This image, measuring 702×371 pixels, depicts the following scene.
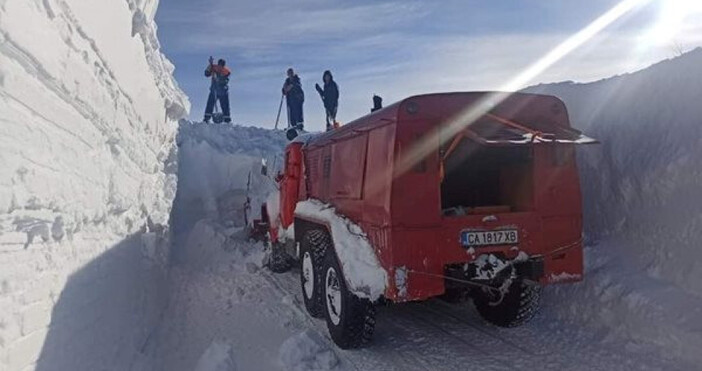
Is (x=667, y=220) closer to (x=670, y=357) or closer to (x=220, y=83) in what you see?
(x=670, y=357)

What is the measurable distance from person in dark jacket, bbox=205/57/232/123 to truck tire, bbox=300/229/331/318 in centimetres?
1247

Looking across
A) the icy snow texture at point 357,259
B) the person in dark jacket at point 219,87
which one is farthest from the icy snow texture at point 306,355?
the person in dark jacket at point 219,87

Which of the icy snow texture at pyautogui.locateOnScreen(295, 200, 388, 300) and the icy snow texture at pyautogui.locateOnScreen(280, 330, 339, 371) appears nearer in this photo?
the icy snow texture at pyautogui.locateOnScreen(295, 200, 388, 300)

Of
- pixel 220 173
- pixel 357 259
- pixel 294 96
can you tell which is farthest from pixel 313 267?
pixel 294 96

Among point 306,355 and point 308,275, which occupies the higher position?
point 308,275

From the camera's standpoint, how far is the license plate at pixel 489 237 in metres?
5.11

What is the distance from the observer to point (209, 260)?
1130 centimetres

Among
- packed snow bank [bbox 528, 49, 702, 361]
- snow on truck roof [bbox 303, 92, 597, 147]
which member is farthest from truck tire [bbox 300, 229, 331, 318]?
packed snow bank [bbox 528, 49, 702, 361]

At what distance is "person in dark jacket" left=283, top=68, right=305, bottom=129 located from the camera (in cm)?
1795

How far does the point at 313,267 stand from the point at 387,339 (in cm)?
120

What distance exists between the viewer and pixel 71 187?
12.5 ft

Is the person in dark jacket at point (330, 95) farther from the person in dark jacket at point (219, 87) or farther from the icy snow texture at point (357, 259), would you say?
the icy snow texture at point (357, 259)

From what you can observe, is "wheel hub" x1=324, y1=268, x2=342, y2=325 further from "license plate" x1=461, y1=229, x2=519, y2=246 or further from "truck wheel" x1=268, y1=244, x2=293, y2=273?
"truck wheel" x1=268, y1=244, x2=293, y2=273

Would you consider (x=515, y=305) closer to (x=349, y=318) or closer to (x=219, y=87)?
(x=349, y=318)
